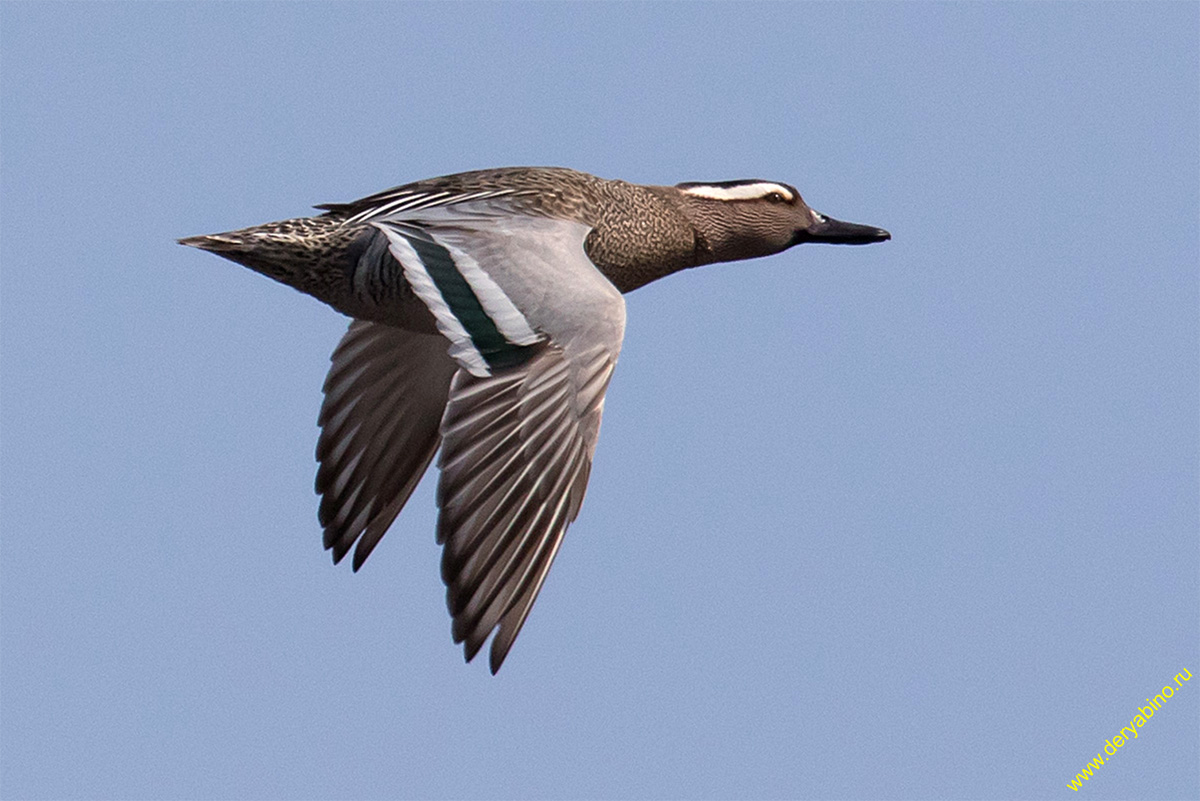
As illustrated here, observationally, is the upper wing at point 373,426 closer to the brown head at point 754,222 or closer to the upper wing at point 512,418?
the brown head at point 754,222

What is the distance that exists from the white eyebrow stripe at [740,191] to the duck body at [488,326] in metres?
0.01

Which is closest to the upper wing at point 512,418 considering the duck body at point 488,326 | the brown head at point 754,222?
the duck body at point 488,326

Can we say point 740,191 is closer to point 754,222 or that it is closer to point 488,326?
point 754,222

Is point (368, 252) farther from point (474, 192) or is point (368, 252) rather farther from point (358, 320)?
point (358, 320)

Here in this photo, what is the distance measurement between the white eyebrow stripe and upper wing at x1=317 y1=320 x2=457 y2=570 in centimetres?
127

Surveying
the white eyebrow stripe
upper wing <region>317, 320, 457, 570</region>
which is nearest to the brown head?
the white eyebrow stripe

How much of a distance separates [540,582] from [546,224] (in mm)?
1400

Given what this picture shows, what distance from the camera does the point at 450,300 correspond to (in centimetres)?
692

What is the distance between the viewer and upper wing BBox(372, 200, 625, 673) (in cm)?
661

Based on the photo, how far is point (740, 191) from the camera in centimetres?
852

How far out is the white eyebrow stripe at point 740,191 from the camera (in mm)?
8453

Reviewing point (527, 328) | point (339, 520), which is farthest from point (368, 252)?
point (339, 520)

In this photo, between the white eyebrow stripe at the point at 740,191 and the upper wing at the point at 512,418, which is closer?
the upper wing at the point at 512,418

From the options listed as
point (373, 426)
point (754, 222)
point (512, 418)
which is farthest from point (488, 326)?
point (754, 222)
